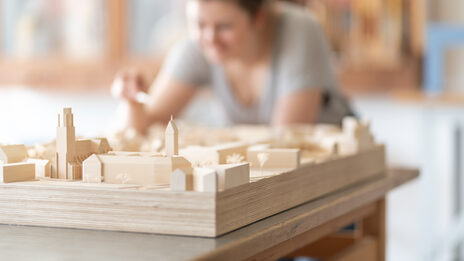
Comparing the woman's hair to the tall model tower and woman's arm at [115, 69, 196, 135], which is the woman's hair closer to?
woman's arm at [115, 69, 196, 135]

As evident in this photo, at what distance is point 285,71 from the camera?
6.73 ft

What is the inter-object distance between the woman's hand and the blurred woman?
0.87 feet

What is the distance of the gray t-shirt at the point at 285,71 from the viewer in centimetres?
205

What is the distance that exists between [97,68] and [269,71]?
69.2 inches

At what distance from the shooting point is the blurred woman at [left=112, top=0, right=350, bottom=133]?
195 centimetres

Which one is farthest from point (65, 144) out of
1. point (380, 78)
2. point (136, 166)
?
point (380, 78)

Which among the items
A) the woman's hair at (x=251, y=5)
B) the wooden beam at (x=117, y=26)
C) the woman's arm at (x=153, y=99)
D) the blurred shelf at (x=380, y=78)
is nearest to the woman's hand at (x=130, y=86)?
the woman's arm at (x=153, y=99)

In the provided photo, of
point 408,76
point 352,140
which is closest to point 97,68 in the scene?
point 408,76

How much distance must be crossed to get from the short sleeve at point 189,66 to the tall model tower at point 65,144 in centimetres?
134

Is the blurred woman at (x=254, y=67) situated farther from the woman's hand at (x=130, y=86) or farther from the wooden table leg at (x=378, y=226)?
the wooden table leg at (x=378, y=226)

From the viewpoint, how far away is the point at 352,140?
1213mm

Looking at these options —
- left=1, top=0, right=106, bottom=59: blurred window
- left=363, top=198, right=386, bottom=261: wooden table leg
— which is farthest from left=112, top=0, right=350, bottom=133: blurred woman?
left=1, top=0, right=106, bottom=59: blurred window

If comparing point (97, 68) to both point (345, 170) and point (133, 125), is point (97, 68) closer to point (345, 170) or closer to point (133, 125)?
point (133, 125)

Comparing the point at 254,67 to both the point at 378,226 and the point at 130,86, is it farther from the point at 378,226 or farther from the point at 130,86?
the point at 378,226
